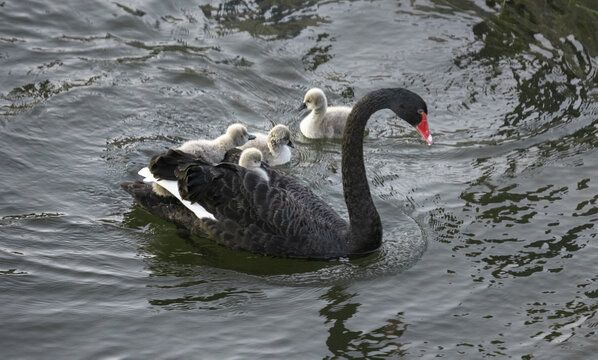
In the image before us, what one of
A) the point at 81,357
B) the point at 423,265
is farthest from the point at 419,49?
the point at 81,357

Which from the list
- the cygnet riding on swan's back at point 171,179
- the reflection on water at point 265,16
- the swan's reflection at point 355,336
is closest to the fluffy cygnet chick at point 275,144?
the cygnet riding on swan's back at point 171,179

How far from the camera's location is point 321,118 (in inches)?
319

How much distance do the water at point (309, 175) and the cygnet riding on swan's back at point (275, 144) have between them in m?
0.25

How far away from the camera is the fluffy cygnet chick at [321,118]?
8.06 metres

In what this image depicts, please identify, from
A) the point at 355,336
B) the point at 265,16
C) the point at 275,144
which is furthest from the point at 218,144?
the point at 265,16

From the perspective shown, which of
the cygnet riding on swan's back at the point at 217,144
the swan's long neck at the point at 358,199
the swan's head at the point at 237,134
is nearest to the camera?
the swan's long neck at the point at 358,199

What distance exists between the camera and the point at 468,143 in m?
7.77

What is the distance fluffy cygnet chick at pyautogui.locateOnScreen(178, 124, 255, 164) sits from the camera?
7.10 m

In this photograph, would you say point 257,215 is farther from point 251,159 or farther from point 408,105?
point 408,105

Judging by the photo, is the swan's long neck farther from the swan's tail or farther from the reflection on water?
the reflection on water

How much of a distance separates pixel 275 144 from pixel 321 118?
31.0 inches

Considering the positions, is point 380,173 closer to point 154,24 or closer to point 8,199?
point 8,199

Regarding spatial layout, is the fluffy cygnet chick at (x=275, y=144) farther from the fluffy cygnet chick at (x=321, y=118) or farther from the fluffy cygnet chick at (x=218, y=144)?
the fluffy cygnet chick at (x=321, y=118)

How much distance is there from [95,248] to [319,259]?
4.78 ft
